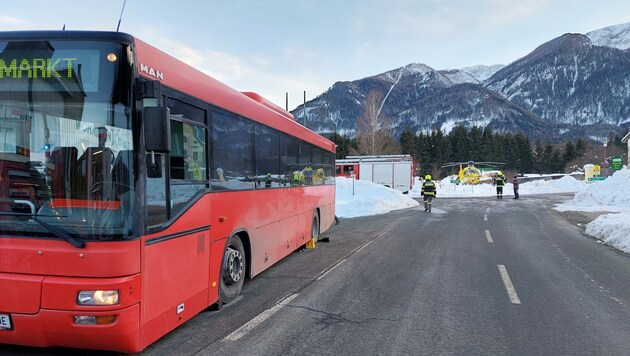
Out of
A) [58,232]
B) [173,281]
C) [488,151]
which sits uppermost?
[488,151]

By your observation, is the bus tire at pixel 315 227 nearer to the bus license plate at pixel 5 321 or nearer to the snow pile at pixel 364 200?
the bus license plate at pixel 5 321

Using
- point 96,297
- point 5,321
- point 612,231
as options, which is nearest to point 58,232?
point 96,297

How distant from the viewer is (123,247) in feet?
11.3

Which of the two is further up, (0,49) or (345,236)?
(0,49)

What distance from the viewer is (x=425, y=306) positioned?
224 inches

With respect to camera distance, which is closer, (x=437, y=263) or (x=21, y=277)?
(x=21, y=277)

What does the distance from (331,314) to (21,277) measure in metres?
3.36

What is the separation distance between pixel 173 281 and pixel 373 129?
1899 inches

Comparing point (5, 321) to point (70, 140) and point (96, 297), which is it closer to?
point (96, 297)

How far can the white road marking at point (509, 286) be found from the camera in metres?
6.06

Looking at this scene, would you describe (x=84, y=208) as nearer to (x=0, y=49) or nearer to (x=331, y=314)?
(x=0, y=49)

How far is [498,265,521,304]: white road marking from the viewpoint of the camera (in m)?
6.06

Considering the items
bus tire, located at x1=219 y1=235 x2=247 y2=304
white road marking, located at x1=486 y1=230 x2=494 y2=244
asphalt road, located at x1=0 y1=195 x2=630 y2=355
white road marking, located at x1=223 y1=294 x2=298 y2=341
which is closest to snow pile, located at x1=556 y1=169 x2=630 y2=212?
white road marking, located at x1=486 y1=230 x2=494 y2=244

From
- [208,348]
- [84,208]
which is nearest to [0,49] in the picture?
[84,208]
